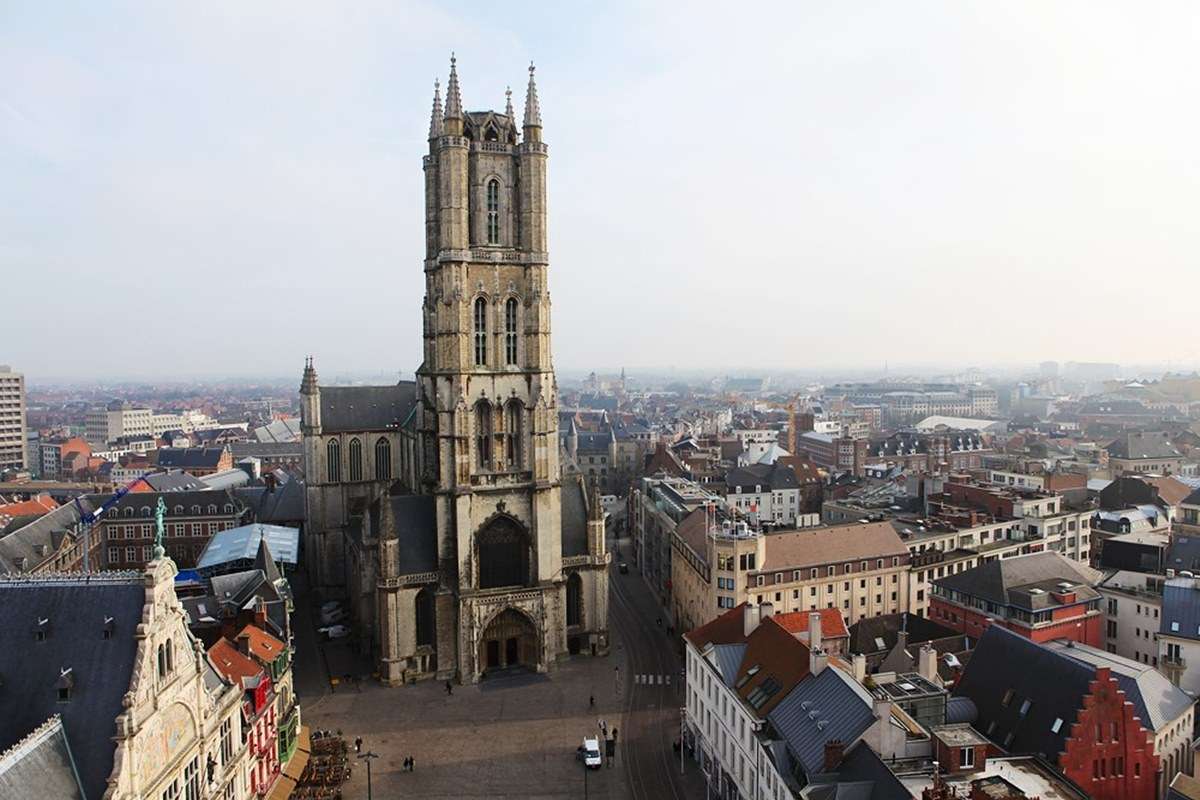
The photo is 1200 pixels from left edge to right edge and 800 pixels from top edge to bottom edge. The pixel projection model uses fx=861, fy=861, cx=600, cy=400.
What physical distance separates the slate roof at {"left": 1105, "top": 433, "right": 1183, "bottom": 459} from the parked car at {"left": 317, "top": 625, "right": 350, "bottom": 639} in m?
147

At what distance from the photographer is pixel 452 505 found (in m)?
79.8

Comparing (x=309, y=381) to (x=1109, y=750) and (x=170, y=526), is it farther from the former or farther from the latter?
(x=1109, y=750)

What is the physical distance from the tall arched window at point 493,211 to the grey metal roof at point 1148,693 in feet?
189

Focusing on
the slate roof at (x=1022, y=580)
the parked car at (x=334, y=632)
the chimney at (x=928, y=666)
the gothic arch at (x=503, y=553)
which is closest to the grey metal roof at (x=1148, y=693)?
the chimney at (x=928, y=666)

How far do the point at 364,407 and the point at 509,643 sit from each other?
41.6m

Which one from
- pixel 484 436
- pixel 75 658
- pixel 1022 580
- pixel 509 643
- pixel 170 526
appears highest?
pixel 484 436

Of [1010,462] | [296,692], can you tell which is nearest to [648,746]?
[296,692]

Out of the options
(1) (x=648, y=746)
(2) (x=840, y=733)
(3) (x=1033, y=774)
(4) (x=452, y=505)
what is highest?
(4) (x=452, y=505)

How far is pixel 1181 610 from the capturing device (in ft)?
227

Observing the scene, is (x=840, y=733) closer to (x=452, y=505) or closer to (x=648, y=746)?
(x=648, y=746)

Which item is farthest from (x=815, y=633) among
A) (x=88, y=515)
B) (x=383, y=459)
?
(x=88, y=515)

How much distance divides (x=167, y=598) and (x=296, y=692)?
4063 cm

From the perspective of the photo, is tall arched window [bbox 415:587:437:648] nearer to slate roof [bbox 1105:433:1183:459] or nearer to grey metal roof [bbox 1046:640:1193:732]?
grey metal roof [bbox 1046:640:1193:732]

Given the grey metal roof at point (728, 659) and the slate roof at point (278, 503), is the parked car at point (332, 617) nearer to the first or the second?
the slate roof at point (278, 503)
